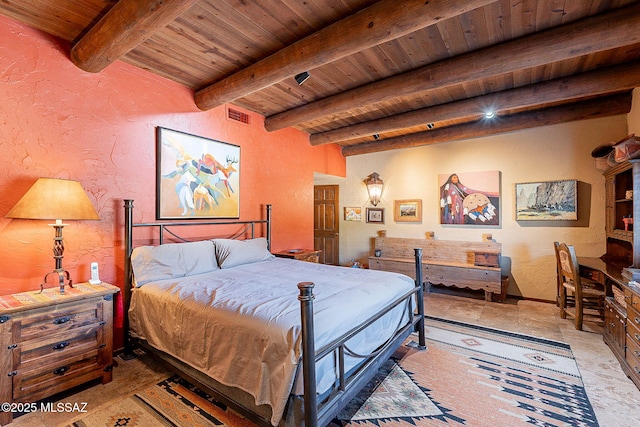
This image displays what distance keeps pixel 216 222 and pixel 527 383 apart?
3550mm

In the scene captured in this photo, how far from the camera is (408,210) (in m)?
5.65

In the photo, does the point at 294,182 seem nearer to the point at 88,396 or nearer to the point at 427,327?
the point at 427,327

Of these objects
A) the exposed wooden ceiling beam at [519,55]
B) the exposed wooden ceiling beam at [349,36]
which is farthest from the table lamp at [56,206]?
the exposed wooden ceiling beam at [519,55]

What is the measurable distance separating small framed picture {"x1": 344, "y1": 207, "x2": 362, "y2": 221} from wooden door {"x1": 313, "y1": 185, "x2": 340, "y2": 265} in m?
0.24

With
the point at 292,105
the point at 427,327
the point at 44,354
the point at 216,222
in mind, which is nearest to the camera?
the point at 44,354

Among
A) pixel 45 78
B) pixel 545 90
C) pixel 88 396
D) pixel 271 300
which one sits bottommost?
pixel 88 396

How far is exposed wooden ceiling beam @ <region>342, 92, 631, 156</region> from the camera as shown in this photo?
12.2 ft

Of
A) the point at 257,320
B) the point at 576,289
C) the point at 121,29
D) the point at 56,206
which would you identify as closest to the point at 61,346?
the point at 56,206

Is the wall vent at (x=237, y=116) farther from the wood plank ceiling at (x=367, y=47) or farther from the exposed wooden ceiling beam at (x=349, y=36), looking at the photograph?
the exposed wooden ceiling beam at (x=349, y=36)

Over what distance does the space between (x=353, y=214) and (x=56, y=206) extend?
506 centimetres

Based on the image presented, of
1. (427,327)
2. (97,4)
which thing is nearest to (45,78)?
(97,4)

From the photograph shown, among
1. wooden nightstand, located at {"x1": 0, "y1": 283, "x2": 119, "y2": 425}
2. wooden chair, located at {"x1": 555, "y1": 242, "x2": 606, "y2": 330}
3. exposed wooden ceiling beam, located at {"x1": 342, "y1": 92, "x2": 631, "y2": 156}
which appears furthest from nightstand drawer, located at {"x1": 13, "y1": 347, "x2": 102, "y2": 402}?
exposed wooden ceiling beam, located at {"x1": 342, "y1": 92, "x2": 631, "y2": 156}

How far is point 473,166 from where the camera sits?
4949 mm

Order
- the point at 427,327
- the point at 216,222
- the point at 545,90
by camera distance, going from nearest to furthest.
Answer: the point at 545,90, the point at 427,327, the point at 216,222
